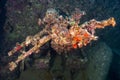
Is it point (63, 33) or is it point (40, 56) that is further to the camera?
point (40, 56)

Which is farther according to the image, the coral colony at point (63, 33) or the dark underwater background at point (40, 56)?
the dark underwater background at point (40, 56)

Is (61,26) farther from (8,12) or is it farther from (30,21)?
(8,12)

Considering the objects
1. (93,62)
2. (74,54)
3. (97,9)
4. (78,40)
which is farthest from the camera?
(97,9)

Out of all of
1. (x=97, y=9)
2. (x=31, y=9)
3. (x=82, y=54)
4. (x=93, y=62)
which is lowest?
(x=93, y=62)

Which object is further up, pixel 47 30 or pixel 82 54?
pixel 47 30

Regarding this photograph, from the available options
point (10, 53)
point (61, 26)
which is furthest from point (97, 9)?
point (10, 53)

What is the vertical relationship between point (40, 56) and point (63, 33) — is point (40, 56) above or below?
below

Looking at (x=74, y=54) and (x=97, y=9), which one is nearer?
(x=74, y=54)

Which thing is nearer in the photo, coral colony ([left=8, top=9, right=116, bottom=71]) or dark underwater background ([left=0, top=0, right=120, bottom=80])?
coral colony ([left=8, top=9, right=116, bottom=71])
